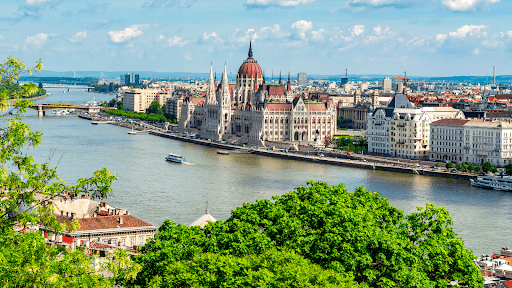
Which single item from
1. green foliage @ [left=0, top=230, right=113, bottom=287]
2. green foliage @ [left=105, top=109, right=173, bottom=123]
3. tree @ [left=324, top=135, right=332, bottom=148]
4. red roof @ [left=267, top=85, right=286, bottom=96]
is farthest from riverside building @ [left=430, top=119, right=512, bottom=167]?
green foliage @ [left=105, top=109, right=173, bottom=123]

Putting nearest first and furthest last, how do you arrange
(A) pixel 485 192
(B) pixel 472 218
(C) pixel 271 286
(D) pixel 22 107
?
(D) pixel 22 107, (C) pixel 271 286, (B) pixel 472 218, (A) pixel 485 192

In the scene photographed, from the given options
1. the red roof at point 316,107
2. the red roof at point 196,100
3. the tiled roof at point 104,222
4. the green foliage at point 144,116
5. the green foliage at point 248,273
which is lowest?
the tiled roof at point 104,222

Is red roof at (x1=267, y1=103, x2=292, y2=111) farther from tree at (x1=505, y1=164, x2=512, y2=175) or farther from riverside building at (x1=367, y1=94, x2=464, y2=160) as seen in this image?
tree at (x1=505, y1=164, x2=512, y2=175)

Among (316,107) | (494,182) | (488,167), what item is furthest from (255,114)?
(494,182)

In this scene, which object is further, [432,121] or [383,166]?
[432,121]

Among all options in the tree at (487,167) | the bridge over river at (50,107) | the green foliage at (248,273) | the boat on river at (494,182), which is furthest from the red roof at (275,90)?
the green foliage at (248,273)

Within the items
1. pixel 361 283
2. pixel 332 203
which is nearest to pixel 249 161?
pixel 332 203

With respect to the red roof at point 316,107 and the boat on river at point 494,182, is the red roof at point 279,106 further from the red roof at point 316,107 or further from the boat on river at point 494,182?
the boat on river at point 494,182

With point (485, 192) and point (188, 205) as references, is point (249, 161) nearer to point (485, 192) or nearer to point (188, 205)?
point (485, 192)
